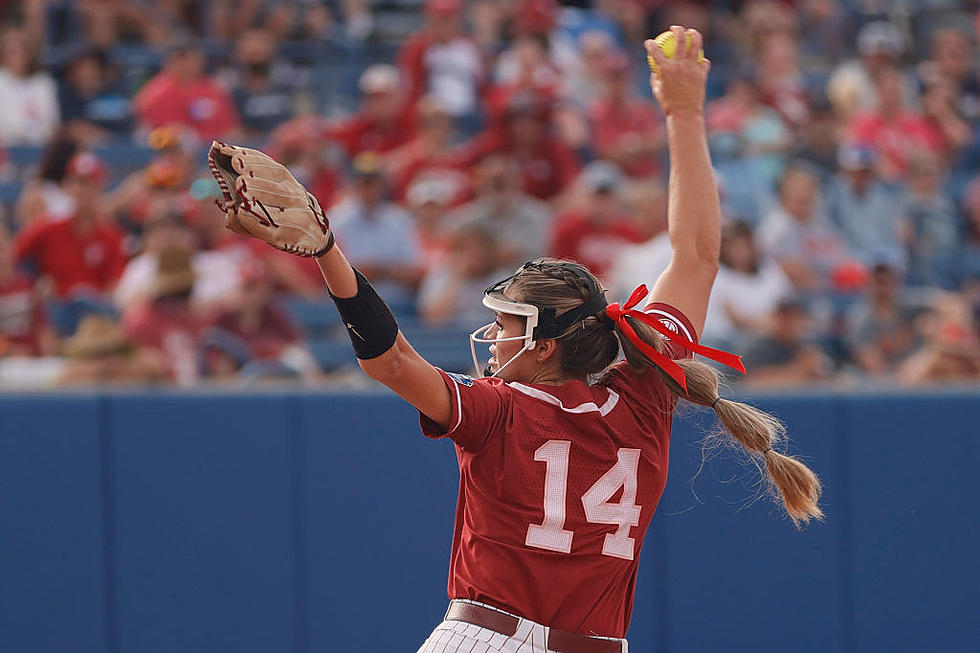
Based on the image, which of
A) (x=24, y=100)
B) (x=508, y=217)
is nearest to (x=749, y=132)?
(x=508, y=217)

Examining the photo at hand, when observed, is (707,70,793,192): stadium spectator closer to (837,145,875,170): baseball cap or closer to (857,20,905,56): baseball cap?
(837,145,875,170): baseball cap

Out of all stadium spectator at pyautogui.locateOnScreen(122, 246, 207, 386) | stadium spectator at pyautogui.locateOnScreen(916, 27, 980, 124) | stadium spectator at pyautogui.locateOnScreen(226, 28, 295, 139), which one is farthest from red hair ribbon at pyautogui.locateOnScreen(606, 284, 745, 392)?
stadium spectator at pyautogui.locateOnScreen(916, 27, 980, 124)

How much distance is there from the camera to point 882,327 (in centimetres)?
698

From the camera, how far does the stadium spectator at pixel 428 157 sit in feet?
26.3

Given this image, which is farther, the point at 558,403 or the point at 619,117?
the point at 619,117

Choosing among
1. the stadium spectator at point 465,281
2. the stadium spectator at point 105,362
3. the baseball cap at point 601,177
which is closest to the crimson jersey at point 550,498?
the stadium spectator at point 105,362

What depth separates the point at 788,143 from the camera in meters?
9.03

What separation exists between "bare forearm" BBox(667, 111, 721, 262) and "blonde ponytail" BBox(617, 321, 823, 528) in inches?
15.4

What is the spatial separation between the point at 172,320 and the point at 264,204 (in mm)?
3973

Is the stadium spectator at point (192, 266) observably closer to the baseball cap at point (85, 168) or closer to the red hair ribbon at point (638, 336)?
the baseball cap at point (85, 168)

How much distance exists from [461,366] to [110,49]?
183 inches

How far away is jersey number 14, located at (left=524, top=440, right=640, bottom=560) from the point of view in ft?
8.46

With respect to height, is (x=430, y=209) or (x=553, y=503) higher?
(x=430, y=209)

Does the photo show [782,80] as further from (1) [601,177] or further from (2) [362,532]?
(2) [362,532]
